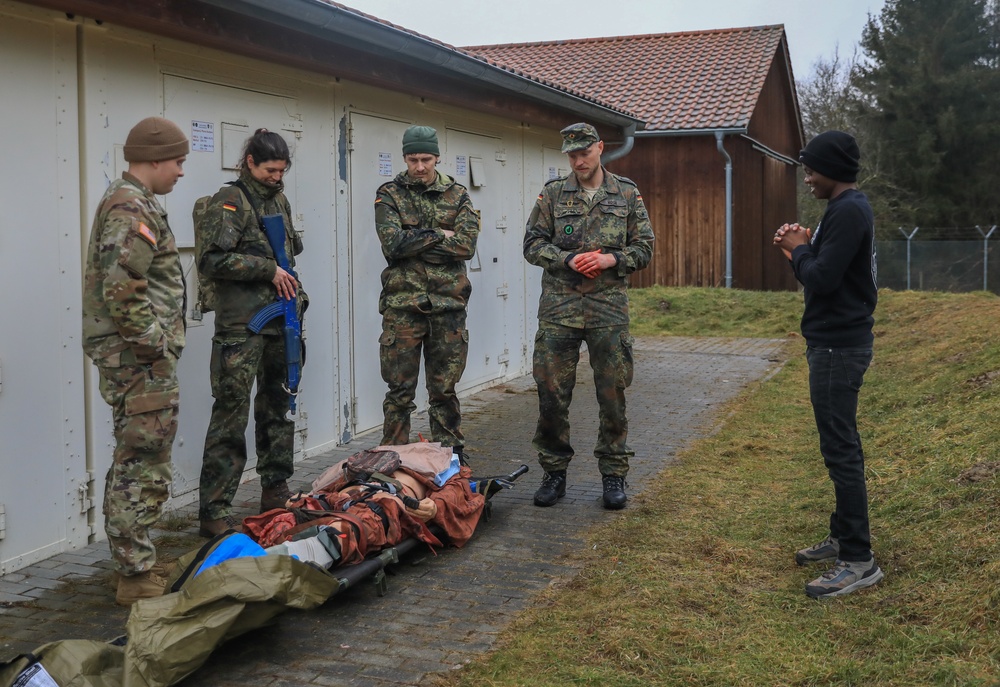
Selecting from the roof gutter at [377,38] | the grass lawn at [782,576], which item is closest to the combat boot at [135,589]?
the grass lawn at [782,576]

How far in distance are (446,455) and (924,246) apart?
24.9m

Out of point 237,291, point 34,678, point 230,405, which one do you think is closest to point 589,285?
point 237,291

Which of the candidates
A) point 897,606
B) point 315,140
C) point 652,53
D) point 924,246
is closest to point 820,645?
point 897,606

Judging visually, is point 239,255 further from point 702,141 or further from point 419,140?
point 702,141

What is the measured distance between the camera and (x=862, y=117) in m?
37.6

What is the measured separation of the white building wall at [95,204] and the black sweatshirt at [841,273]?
Result: 3.67m

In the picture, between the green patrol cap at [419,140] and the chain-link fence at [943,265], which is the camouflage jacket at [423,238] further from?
the chain-link fence at [943,265]

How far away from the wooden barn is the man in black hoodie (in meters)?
15.8

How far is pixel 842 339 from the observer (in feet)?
15.6

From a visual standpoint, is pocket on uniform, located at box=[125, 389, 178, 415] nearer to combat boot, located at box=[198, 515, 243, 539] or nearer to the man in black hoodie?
combat boot, located at box=[198, 515, 243, 539]

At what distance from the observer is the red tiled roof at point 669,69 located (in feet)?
72.8

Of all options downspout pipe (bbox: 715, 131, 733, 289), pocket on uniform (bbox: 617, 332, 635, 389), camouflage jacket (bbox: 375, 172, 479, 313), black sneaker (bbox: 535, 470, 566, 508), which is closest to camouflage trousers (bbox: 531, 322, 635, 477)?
pocket on uniform (bbox: 617, 332, 635, 389)

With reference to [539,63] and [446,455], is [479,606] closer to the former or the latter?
[446,455]

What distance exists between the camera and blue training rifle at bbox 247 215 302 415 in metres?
5.85
